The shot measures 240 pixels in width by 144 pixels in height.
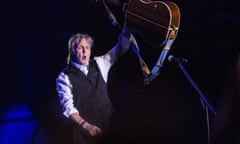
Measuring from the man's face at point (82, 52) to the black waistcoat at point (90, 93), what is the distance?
0.23ft

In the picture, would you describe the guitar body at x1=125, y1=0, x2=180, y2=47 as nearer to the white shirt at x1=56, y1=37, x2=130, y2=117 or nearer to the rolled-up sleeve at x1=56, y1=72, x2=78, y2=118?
the white shirt at x1=56, y1=37, x2=130, y2=117

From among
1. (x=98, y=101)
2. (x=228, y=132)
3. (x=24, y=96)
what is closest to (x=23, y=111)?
(x=24, y=96)

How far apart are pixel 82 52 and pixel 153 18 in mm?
529

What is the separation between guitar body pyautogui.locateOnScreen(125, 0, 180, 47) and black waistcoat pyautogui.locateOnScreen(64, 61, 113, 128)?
450mm

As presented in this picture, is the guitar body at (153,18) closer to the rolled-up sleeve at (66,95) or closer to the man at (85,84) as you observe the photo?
the man at (85,84)

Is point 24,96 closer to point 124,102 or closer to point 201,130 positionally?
point 124,102

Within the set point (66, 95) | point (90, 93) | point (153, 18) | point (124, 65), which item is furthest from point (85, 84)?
point (153, 18)

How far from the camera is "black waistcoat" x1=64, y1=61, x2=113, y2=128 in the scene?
75.8 inches

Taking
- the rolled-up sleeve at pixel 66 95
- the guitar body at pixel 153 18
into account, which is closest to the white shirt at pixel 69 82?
the rolled-up sleeve at pixel 66 95

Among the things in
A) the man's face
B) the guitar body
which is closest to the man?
the man's face

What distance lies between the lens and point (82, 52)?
190 cm

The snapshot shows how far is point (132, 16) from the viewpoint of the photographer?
1745 millimetres

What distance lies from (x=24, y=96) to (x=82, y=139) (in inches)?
29.2

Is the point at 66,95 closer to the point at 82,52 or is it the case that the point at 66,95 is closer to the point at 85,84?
the point at 85,84
